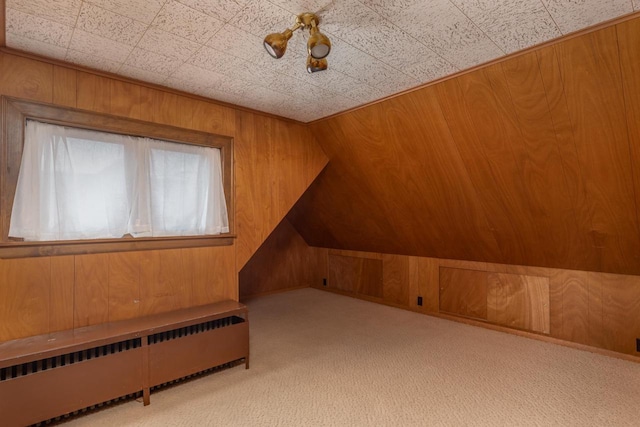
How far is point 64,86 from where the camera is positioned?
6.93 ft

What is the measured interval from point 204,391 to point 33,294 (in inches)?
48.8

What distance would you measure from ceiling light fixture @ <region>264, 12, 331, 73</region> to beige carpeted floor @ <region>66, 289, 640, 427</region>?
2.00 metres

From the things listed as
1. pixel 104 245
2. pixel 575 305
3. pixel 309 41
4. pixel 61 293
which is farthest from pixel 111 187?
pixel 575 305

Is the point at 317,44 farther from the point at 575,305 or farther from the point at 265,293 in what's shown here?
the point at 265,293

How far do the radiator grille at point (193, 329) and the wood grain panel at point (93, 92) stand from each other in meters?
1.64

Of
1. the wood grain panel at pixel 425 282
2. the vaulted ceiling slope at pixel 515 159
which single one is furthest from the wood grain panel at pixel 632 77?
the wood grain panel at pixel 425 282

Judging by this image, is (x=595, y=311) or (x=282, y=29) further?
(x=595, y=311)

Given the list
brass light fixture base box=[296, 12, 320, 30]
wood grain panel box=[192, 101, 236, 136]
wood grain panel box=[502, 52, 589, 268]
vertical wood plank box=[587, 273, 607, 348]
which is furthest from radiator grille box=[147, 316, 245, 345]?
vertical wood plank box=[587, 273, 607, 348]

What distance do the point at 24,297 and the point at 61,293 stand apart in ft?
0.58

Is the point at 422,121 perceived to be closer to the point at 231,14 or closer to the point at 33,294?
the point at 231,14

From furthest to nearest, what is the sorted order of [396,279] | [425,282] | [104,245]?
1. [396,279]
2. [425,282]
3. [104,245]

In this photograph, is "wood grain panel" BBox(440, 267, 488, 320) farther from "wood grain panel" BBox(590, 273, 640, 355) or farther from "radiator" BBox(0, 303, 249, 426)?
"radiator" BBox(0, 303, 249, 426)

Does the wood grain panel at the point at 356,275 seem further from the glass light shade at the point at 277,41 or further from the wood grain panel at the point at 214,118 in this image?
the glass light shade at the point at 277,41

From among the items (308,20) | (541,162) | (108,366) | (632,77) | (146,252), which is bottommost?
(108,366)
